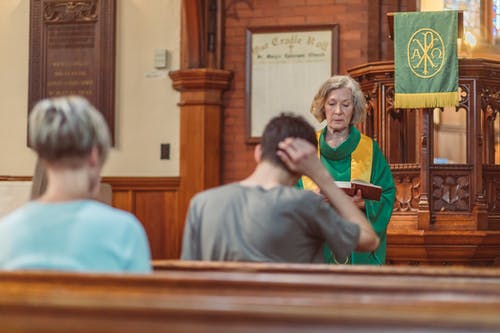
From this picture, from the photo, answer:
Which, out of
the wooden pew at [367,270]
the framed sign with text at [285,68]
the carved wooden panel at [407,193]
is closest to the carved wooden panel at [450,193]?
the carved wooden panel at [407,193]

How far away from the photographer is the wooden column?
9500mm

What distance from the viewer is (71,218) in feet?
7.27

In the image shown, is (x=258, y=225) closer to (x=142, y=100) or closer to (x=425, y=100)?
(x=425, y=100)

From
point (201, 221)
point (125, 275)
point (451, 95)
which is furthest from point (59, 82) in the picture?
point (125, 275)

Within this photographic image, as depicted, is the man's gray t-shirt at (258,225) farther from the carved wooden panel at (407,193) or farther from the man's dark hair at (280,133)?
the carved wooden panel at (407,193)

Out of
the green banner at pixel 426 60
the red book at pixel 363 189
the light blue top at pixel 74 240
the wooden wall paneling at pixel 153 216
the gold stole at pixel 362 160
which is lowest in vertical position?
the wooden wall paneling at pixel 153 216

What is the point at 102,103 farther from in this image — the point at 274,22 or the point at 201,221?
the point at 201,221

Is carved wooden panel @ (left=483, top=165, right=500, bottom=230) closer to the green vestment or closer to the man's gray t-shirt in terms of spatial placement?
the green vestment

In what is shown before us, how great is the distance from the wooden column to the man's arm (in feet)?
20.7

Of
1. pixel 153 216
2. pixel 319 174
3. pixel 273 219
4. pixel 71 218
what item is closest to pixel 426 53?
pixel 153 216

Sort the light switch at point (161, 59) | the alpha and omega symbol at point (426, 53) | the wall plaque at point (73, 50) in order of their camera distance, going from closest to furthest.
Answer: the alpha and omega symbol at point (426, 53) → the light switch at point (161, 59) → the wall plaque at point (73, 50)

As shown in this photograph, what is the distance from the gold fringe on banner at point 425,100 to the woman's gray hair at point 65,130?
565cm

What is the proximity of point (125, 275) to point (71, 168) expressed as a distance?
539 millimetres

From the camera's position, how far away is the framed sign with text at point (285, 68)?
370 inches
